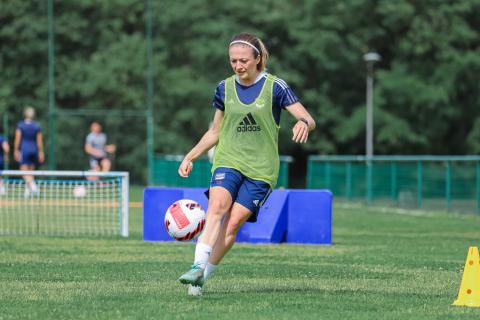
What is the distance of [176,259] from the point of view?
1215cm

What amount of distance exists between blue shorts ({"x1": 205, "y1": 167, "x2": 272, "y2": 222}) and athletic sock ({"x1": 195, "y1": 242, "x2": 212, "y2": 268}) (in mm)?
441

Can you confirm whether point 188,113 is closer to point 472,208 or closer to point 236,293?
point 472,208

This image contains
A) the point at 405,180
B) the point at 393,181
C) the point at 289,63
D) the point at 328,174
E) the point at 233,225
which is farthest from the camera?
the point at 289,63

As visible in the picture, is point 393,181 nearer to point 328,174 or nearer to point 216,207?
point 328,174

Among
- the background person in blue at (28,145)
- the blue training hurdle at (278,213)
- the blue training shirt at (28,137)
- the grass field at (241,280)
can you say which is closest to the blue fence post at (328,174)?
the background person in blue at (28,145)

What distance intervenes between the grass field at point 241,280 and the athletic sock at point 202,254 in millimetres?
286

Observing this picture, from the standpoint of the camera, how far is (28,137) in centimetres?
2644

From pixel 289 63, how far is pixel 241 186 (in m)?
41.1

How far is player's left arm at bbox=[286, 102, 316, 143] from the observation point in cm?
801

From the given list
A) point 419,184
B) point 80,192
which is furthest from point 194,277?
point 419,184

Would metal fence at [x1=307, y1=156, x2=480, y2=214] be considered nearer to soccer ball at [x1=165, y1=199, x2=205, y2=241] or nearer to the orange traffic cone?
soccer ball at [x1=165, y1=199, x2=205, y2=241]

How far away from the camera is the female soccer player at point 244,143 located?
27.8 feet

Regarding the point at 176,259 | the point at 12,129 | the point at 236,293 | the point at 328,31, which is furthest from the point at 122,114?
the point at 236,293

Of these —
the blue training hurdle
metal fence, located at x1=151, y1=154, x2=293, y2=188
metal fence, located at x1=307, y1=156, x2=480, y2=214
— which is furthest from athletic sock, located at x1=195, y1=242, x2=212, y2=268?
metal fence, located at x1=151, y1=154, x2=293, y2=188
